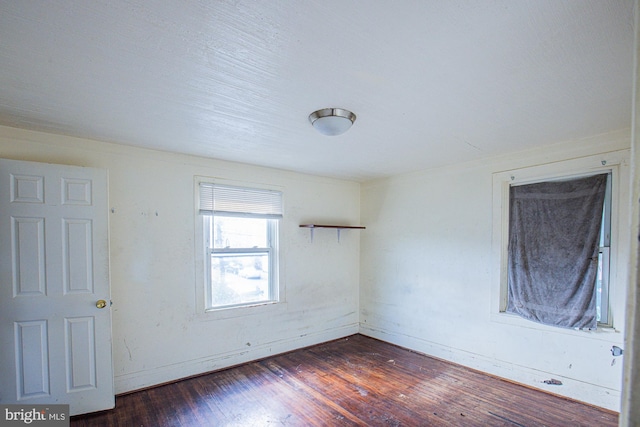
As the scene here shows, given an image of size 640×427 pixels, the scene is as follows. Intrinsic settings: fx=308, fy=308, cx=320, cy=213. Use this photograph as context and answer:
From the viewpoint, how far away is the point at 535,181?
10.1 feet

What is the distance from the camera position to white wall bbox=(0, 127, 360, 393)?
2.84m

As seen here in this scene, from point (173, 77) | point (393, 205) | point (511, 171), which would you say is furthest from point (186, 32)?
point (393, 205)

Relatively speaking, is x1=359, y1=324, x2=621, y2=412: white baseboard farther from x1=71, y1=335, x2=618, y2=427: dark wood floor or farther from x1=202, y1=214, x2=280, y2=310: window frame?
x1=202, y1=214, x2=280, y2=310: window frame

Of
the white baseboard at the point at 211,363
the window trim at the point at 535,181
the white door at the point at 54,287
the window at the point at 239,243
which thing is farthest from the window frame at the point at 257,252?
the window trim at the point at 535,181

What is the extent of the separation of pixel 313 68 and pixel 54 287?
8.61ft

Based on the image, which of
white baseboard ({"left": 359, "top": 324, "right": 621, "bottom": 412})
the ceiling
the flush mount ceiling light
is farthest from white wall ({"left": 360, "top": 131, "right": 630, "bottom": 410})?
the flush mount ceiling light

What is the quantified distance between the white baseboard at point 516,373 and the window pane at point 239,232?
224cm

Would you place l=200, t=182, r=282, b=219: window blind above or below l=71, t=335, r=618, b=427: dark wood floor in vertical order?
above

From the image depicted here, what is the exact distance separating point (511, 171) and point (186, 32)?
127 inches

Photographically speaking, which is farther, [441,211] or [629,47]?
[441,211]

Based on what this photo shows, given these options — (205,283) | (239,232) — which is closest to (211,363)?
(205,283)

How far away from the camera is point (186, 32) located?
1318 millimetres

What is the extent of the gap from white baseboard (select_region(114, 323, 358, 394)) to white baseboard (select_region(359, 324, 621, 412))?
110 cm

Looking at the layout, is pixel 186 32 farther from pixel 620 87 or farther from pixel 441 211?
pixel 441 211
